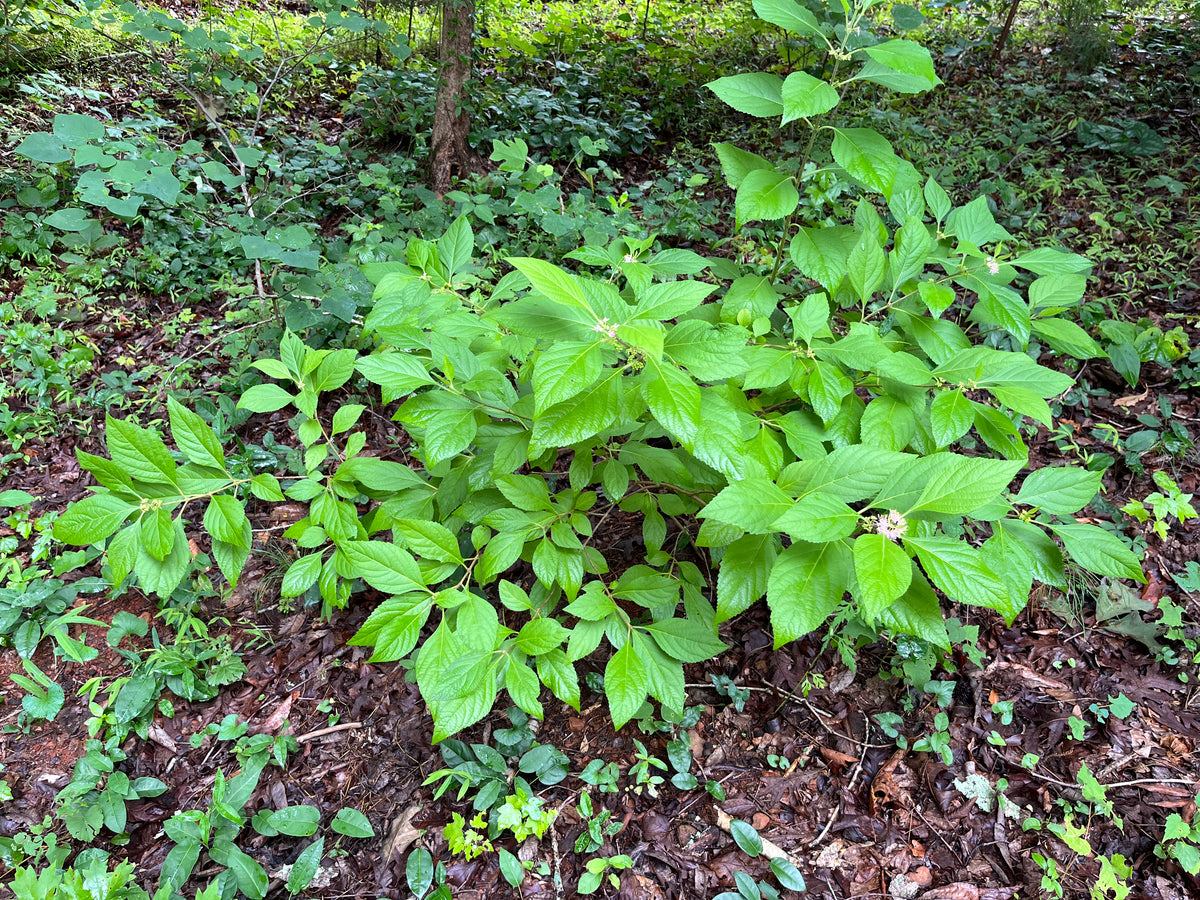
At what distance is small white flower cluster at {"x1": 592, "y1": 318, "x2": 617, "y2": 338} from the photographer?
1.30m

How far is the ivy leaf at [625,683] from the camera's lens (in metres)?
1.52

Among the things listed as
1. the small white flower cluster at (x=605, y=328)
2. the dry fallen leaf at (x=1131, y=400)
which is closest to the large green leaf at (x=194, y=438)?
the small white flower cluster at (x=605, y=328)

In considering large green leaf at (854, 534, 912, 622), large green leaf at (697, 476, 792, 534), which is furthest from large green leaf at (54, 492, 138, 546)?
large green leaf at (854, 534, 912, 622)

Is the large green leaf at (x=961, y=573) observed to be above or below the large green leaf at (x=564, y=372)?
below

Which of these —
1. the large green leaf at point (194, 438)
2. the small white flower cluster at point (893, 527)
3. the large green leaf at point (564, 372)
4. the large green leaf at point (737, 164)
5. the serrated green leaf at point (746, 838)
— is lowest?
the serrated green leaf at point (746, 838)

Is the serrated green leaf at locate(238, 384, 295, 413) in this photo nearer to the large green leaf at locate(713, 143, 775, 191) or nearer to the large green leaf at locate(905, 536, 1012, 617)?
the large green leaf at locate(713, 143, 775, 191)

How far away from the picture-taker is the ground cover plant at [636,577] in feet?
4.64

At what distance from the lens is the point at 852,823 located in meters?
1.93

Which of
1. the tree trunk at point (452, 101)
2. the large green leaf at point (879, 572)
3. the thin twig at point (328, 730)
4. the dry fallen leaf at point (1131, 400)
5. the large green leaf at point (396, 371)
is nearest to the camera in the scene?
the large green leaf at point (879, 572)

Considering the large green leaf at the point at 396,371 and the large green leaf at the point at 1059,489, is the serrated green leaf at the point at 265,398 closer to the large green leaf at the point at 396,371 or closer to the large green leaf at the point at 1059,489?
the large green leaf at the point at 396,371

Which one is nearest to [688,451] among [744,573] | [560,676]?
[744,573]

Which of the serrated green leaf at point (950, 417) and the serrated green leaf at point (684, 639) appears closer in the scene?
the serrated green leaf at point (950, 417)

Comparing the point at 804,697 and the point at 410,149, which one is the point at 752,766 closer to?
the point at 804,697

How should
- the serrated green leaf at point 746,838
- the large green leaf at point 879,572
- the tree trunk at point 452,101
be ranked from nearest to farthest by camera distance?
the large green leaf at point 879,572 < the serrated green leaf at point 746,838 < the tree trunk at point 452,101
